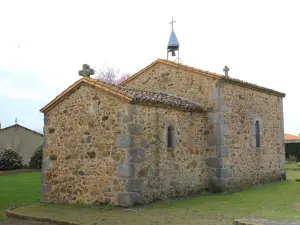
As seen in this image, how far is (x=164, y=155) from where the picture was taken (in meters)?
11.9

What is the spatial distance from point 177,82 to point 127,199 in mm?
6231

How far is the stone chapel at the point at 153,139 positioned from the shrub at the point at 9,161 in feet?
48.6

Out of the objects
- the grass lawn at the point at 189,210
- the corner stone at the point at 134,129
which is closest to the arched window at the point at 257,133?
the grass lawn at the point at 189,210

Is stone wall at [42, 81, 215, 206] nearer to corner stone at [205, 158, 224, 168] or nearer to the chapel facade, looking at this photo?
the chapel facade

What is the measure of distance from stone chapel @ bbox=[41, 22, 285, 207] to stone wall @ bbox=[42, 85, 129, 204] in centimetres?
3

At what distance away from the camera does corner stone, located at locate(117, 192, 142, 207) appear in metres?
10.5

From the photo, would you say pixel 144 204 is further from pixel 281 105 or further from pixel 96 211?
pixel 281 105

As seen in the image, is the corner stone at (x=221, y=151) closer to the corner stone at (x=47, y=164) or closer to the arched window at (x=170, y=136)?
the arched window at (x=170, y=136)

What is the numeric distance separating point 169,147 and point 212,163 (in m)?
2.51

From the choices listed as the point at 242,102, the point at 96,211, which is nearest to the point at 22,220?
the point at 96,211

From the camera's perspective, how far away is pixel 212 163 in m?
13.8

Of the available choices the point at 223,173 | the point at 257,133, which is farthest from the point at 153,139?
the point at 257,133

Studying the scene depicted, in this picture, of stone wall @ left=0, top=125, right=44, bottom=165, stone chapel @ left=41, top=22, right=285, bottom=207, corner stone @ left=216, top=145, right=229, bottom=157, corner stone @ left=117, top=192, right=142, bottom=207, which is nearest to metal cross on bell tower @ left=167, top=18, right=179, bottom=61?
stone chapel @ left=41, top=22, right=285, bottom=207

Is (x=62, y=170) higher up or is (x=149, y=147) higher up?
(x=149, y=147)
